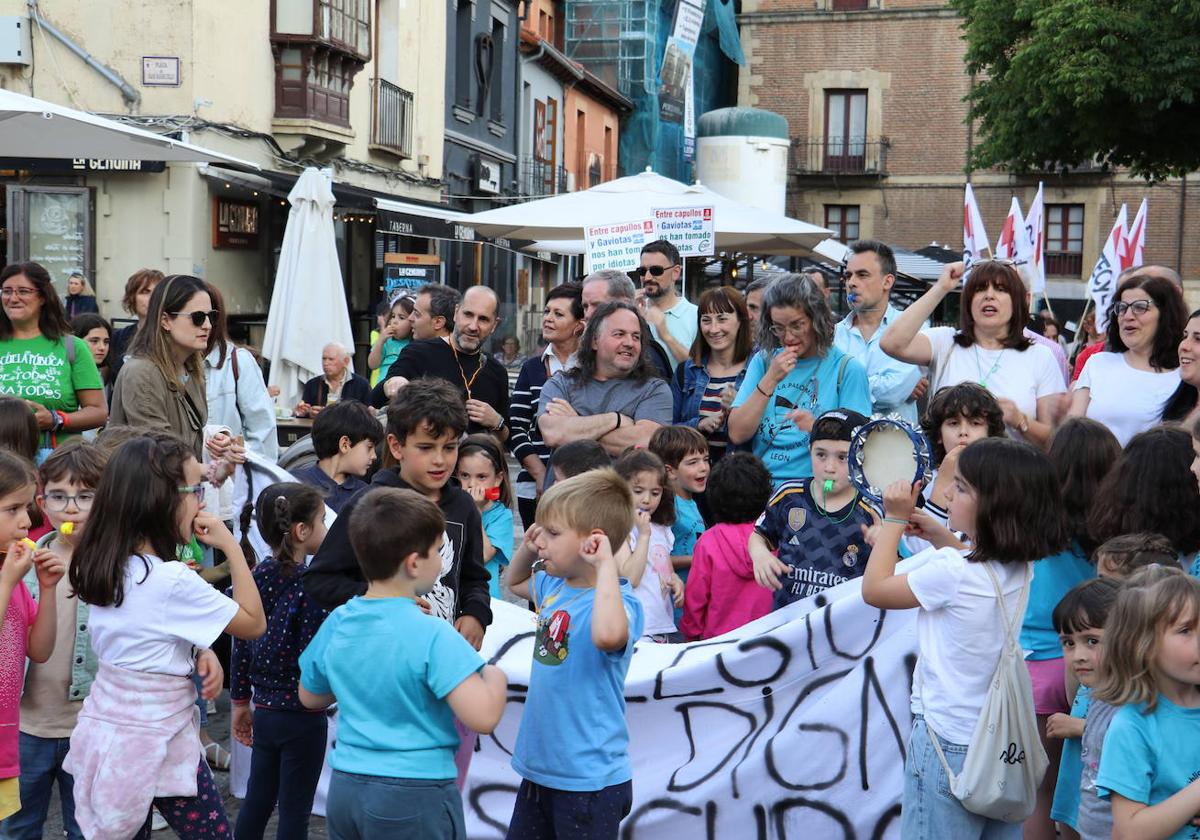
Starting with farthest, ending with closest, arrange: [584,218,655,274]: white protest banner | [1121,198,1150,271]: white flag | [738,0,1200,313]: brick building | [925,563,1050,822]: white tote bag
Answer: [738,0,1200,313]: brick building < [1121,198,1150,271]: white flag < [584,218,655,274]: white protest banner < [925,563,1050,822]: white tote bag

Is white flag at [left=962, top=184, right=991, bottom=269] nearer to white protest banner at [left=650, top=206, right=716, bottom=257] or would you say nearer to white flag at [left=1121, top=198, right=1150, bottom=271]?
white flag at [left=1121, top=198, right=1150, bottom=271]

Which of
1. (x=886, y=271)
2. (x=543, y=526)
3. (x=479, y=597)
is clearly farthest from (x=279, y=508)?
(x=886, y=271)

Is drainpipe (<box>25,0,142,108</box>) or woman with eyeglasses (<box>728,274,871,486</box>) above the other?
drainpipe (<box>25,0,142,108</box>)

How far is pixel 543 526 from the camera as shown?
11.9 ft

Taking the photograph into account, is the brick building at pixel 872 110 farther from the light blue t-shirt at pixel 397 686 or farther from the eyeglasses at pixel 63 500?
the light blue t-shirt at pixel 397 686

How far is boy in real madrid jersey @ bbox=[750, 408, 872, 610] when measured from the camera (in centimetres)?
478

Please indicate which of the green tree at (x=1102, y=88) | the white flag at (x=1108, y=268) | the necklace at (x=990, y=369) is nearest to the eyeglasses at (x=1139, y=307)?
the necklace at (x=990, y=369)

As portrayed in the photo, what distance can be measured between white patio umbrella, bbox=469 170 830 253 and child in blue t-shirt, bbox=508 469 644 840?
25.8ft

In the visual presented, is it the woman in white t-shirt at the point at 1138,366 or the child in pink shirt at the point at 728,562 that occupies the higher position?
the woman in white t-shirt at the point at 1138,366

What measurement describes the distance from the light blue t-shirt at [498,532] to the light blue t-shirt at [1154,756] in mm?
2838

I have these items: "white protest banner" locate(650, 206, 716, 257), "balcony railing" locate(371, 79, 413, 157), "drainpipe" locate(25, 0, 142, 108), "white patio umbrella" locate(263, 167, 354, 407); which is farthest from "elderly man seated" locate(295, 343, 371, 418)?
"balcony railing" locate(371, 79, 413, 157)

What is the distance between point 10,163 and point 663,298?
1090 centimetres

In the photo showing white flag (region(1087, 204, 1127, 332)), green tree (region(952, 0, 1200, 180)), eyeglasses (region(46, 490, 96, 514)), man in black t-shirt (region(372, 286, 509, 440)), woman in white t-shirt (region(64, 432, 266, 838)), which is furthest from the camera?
green tree (region(952, 0, 1200, 180))

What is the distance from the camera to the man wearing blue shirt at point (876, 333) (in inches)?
246
